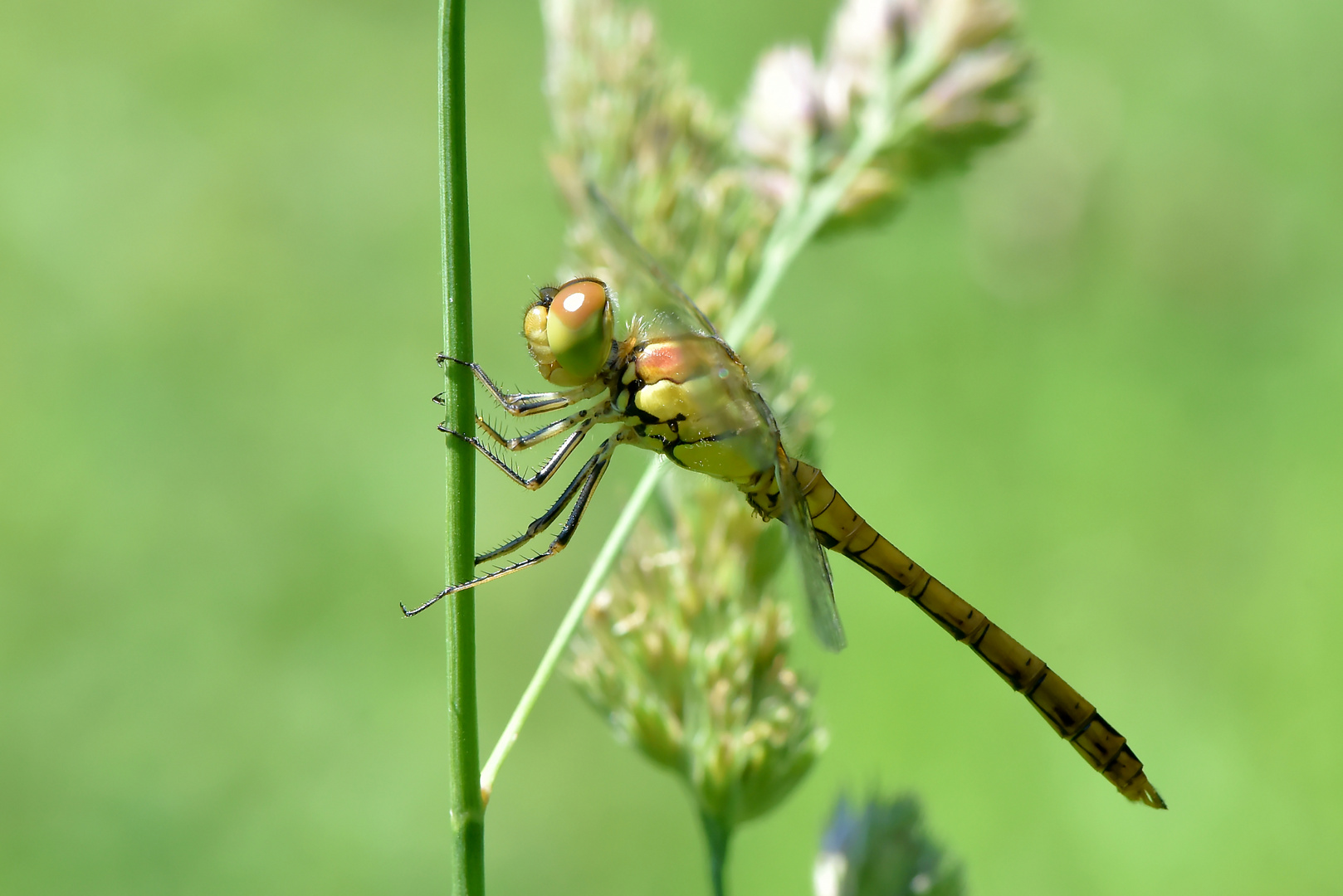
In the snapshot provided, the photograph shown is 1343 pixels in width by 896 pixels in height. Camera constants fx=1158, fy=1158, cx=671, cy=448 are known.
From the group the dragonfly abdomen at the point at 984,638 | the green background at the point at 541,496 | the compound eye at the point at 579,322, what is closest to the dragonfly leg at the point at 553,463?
the compound eye at the point at 579,322

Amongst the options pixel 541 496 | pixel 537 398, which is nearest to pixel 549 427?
pixel 537 398

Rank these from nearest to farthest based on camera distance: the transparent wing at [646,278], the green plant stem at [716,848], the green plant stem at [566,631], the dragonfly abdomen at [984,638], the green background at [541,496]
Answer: the green plant stem at [566,631] → the green plant stem at [716,848] → the transparent wing at [646,278] → the dragonfly abdomen at [984,638] → the green background at [541,496]

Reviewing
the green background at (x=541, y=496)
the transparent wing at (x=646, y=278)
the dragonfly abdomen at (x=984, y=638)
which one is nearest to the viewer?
the transparent wing at (x=646, y=278)

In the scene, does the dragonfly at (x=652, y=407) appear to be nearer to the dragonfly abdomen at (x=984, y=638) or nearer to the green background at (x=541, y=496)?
the dragonfly abdomen at (x=984, y=638)

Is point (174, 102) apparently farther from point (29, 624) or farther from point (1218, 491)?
point (1218, 491)

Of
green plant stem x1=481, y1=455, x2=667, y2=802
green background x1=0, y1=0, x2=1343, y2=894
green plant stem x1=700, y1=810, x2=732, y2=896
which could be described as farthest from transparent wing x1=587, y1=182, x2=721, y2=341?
green background x1=0, y1=0, x2=1343, y2=894

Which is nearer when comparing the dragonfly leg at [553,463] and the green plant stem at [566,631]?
the green plant stem at [566,631]

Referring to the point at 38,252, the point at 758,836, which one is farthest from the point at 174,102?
the point at 758,836
